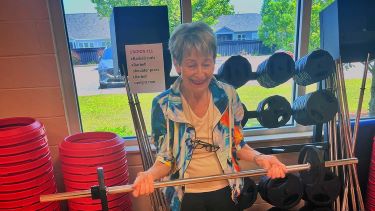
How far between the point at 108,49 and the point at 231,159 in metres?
1.09

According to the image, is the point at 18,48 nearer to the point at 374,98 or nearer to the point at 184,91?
the point at 184,91

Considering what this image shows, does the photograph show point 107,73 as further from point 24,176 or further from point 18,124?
point 24,176

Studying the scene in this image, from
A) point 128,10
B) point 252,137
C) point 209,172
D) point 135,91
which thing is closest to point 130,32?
point 128,10

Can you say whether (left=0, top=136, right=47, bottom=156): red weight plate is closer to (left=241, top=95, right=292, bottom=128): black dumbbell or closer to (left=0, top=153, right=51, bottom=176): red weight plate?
(left=0, top=153, right=51, bottom=176): red weight plate

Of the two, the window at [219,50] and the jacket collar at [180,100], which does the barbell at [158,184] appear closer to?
the jacket collar at [180,100]

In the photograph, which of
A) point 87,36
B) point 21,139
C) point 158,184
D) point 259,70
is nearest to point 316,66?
point 259,70

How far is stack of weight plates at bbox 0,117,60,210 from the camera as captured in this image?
1.29 meters

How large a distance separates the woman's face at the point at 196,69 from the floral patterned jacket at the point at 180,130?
8cm

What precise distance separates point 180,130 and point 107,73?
905mm

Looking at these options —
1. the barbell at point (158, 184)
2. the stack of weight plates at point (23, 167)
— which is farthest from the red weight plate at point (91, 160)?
the barbell at point (158, 184)

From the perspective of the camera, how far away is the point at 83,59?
1800 millimetres

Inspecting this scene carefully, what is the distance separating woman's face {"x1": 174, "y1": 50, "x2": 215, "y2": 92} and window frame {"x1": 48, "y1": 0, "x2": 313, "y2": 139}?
0.77m

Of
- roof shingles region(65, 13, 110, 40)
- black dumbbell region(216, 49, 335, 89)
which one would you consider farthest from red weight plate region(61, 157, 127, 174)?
roof shingles region(65, 13, 110, 40)

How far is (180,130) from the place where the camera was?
116 cm
